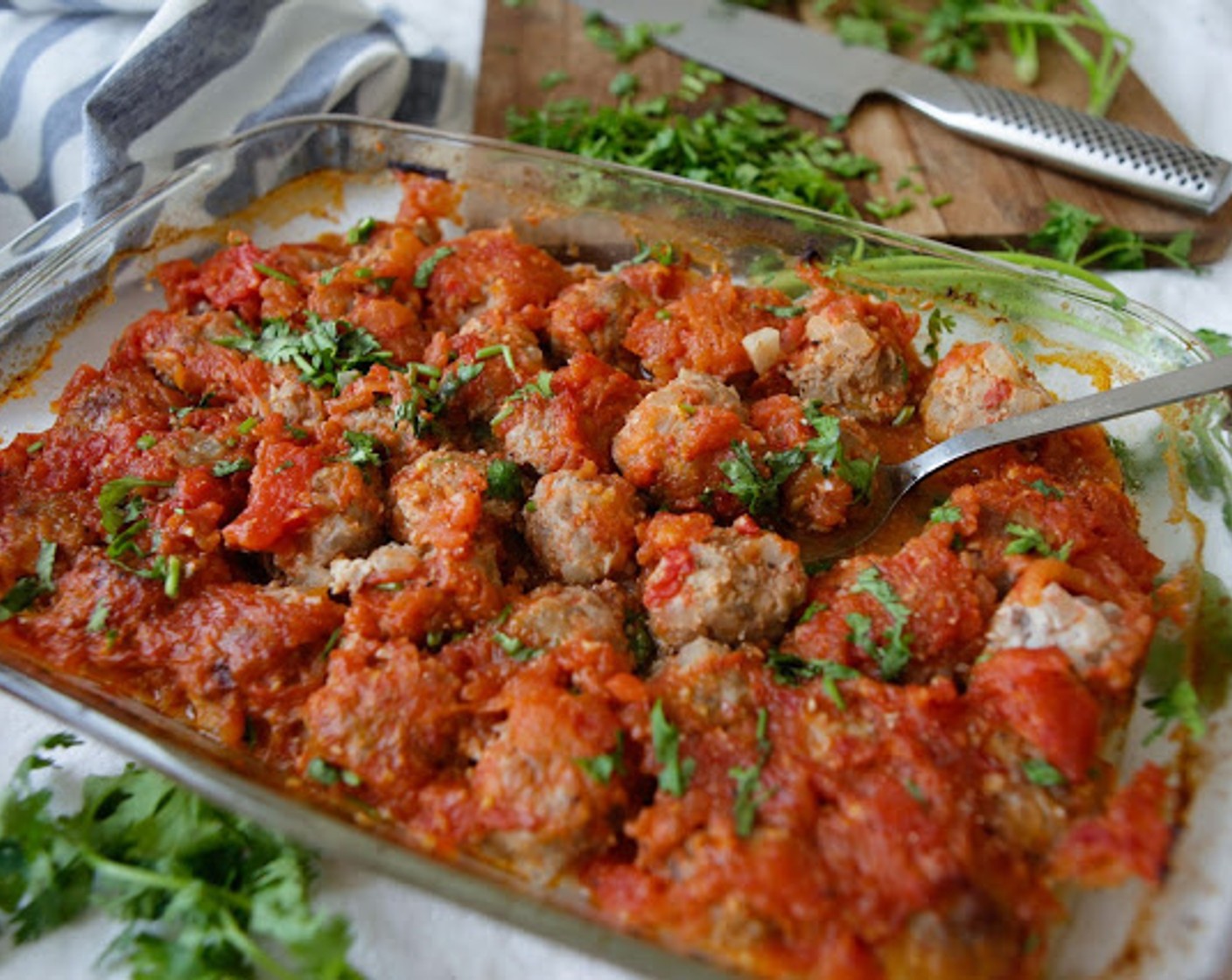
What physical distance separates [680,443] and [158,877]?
1594 millimetres

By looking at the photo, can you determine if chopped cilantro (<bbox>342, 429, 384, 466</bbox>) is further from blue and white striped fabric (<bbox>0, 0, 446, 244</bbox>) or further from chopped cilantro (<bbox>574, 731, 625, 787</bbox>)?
blue and white striped fabric (<bbox>0, 0, 446, 244</bbox>)

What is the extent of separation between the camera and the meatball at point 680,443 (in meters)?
2.91

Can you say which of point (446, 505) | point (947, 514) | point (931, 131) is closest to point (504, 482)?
point (446, 505)

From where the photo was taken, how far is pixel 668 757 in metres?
2.37

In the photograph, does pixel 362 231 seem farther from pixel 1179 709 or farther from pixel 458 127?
pixel 1179 709

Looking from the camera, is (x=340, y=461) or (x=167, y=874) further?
(x=340, y=461)

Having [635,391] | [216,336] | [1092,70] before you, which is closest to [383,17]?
[216,336]

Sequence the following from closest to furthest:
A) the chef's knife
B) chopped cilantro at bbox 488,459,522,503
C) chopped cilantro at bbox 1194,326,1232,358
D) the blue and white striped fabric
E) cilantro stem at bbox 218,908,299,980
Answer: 1. cilantro stem at bbox 218,908,299,980
2. chopped cilantro at bbox 488,459,522,503
3. chopped cilantro at bbox 1194,326,1232,358
4. the blue and white striped fabric
5. the chef's knife

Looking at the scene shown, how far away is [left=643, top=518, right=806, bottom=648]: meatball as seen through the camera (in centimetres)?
261

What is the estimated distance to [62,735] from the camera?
2812 millimetres

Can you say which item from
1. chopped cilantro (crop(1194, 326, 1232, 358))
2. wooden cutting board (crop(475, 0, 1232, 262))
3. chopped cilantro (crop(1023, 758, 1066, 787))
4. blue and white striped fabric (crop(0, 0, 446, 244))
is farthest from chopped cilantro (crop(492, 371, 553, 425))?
chopped cilantro (crop(1194, 326, 1232, 358))

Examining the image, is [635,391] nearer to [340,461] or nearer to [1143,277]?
[340,461]

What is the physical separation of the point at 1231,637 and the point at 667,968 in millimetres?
1565

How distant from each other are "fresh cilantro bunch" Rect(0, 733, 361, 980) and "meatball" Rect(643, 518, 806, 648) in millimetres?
1024
